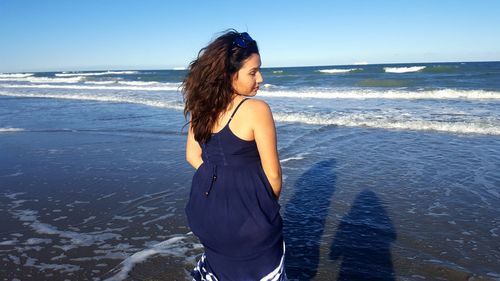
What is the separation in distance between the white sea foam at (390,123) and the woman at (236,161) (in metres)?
10.2

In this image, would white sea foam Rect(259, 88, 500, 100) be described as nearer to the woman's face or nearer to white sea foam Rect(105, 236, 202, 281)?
white sea foam Rect(105, 236, 202, 281)

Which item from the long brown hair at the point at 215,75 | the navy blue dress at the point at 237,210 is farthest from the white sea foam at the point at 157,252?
the long brown hair at the point at 215,75

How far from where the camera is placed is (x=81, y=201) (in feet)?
18.6

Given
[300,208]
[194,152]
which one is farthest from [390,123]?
[194,152]

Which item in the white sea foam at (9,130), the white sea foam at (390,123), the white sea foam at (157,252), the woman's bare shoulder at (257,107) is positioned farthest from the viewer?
the white sea foam at (9,130)

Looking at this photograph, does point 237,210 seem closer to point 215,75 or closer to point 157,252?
point 215,75

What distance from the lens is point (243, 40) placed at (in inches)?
74.1

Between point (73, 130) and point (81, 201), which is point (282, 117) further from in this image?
point (81, 201)

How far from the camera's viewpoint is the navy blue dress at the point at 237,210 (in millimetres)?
1868

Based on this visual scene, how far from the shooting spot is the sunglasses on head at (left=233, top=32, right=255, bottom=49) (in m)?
1.86

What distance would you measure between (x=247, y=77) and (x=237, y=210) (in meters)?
0.66

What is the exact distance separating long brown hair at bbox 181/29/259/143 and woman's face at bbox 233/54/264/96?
0.02 metres

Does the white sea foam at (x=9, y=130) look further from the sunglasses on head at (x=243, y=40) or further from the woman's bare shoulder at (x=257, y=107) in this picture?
the woman's bare shoulder at (x=257, y=107)

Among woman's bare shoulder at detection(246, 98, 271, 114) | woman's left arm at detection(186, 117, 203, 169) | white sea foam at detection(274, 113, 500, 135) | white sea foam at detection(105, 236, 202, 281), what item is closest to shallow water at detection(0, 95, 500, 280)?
white sea foam at detection(105, 236, 202, 281)
